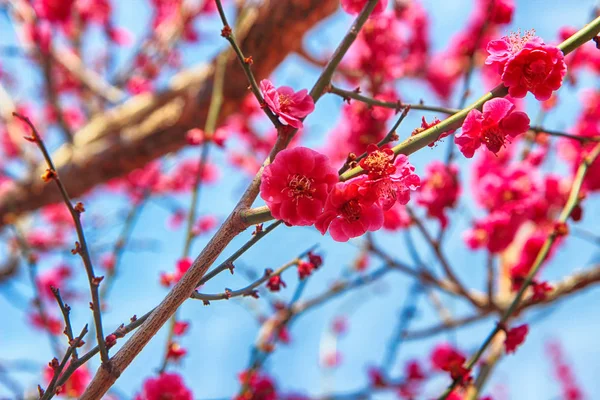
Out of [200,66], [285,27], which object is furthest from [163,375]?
[200,66]

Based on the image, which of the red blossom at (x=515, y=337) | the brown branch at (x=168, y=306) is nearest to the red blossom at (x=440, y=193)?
the red blossom at (x=515, y=337)

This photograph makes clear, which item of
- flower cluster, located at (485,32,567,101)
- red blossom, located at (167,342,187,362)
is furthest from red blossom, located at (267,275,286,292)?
flower cluster, located at (485,32,567,101)

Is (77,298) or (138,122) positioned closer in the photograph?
(138,122)

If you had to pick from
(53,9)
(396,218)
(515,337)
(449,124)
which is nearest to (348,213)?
(449,124)

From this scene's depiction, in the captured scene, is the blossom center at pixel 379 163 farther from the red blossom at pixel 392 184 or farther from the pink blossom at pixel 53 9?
the pink blossom at pixel 53 9

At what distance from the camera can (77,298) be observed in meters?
4.37

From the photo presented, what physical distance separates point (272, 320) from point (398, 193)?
238 cm

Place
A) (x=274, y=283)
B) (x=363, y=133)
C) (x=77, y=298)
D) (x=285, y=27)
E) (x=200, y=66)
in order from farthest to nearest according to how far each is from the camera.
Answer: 1. (x=77, y=298)
2. (x=200, y=66)
3. (x=285, y=27)
4. (x=363, y=133)
5. (x=274, y=283)

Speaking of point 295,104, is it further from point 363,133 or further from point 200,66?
point 200,66

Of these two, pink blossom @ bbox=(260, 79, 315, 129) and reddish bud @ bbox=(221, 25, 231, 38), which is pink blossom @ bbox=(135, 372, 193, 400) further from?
reddish bud @ bbox=(221, 25, 231, 38)

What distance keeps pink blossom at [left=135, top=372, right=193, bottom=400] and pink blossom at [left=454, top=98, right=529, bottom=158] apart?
108cm

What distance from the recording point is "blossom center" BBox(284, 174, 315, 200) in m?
1.03

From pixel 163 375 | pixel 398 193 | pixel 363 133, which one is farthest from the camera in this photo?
pixel 363 133

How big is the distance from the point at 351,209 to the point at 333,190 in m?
0.06
